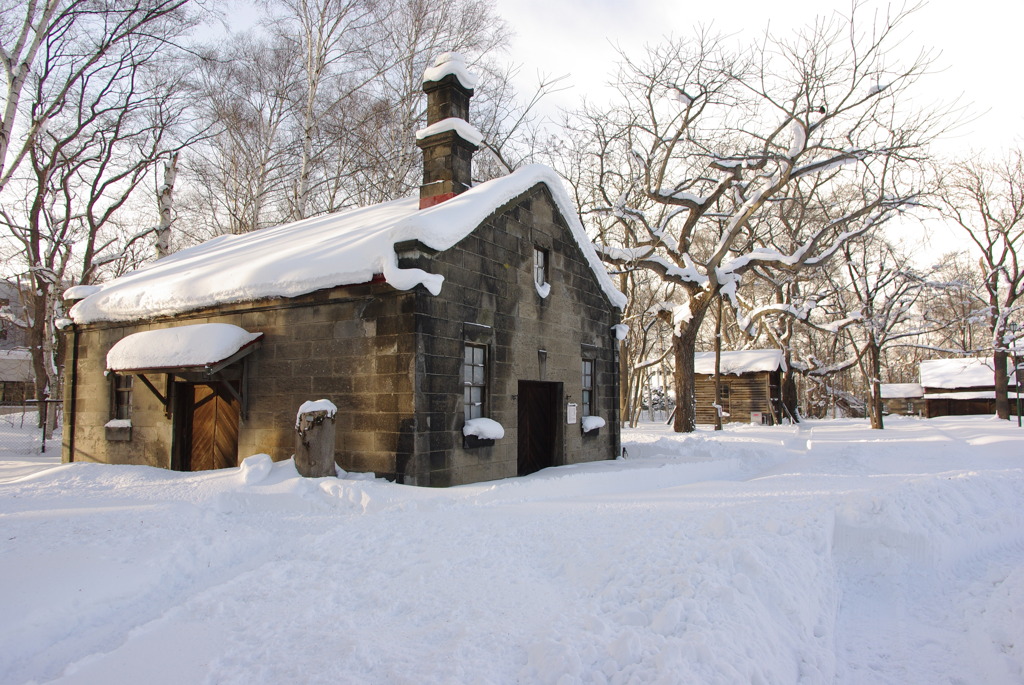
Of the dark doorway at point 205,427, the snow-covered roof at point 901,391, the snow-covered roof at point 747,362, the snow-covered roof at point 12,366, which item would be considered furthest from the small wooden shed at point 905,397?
the snow-covered roof at point 12,366

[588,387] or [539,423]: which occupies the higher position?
[588,387]

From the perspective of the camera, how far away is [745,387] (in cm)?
3172

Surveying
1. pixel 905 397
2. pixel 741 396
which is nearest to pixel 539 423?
pixel 741 396

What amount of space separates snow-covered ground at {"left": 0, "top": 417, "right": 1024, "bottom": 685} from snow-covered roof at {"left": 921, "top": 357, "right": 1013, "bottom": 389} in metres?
39.2

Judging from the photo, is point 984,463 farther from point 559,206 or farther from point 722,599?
point 722,599

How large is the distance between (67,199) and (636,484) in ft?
69.7

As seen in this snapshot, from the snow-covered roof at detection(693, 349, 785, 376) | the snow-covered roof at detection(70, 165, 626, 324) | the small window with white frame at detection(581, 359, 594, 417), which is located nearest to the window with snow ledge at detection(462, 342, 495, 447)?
the snow-covered roof at detection(70, 165, 626, 324)

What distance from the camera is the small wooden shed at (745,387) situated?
3067 centimetres

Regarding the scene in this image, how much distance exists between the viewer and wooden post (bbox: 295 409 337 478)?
829cm

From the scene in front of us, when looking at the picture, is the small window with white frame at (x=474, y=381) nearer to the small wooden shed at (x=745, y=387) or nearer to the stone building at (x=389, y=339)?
the stone building at (x=389, y=339)

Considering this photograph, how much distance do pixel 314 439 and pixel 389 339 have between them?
1.67 meters

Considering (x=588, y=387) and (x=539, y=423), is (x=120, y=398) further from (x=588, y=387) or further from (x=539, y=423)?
(x=588, y=387)

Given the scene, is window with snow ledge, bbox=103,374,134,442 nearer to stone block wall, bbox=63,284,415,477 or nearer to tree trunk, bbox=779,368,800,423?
stone block wall, bbox=63,284,415,477

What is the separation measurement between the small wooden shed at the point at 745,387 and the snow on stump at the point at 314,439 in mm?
25475
